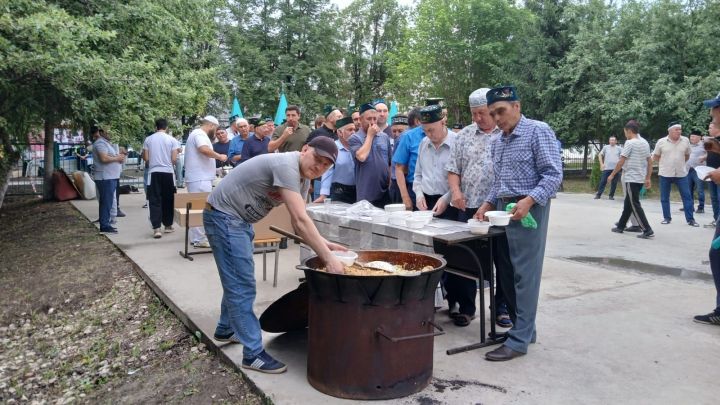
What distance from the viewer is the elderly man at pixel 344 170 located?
6989mm

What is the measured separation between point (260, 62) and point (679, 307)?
29929 mm

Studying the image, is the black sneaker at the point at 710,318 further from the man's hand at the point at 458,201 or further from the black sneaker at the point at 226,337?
the black sneaker at the point at 226,337

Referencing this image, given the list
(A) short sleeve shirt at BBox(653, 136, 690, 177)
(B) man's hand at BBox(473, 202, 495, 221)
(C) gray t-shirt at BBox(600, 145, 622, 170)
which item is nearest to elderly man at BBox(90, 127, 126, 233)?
(B) man's hand at BBox(473, 202, 495, 221)

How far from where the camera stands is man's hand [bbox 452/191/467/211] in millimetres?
5117

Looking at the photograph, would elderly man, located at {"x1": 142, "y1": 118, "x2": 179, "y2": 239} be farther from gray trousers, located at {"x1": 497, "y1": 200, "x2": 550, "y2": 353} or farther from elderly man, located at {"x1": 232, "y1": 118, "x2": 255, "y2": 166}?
gray trousers, located at {"x1": 497, "y1": 200, "x2": 550, "y2": 353}

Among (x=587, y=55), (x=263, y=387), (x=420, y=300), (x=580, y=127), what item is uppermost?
(x=587, y=55)

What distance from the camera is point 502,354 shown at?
4152mm

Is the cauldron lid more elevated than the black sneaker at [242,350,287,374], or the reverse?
the cauldron lid

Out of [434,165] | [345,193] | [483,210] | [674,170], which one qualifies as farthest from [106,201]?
[674,170]

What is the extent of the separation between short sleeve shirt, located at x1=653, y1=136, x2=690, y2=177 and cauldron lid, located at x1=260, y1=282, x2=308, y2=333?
934 cm

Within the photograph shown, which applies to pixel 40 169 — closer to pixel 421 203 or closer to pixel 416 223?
pixel 421 203

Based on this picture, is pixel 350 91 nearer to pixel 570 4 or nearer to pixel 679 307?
pixel 570 4

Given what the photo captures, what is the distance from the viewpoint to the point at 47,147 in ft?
48.1

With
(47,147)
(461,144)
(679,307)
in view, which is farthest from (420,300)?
(47,147)
